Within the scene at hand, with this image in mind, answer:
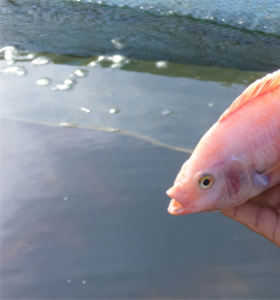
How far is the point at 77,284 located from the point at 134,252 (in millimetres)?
422

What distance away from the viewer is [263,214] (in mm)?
2002

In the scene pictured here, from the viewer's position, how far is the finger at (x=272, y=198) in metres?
2.03

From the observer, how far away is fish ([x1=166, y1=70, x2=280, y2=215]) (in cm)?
162

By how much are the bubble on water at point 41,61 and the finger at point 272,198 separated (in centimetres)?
324

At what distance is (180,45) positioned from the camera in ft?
14.4

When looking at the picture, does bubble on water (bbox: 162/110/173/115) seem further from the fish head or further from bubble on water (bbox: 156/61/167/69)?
the fish head

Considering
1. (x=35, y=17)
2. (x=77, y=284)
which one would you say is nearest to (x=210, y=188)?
(x=77, y=284)

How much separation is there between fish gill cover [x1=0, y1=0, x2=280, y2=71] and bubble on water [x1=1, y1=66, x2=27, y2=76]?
0.50 metres

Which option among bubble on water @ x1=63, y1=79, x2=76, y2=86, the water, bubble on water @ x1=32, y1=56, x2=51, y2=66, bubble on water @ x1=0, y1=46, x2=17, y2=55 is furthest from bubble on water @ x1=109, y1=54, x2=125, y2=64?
bubble on water @ x1=0, y1=46, x2=17, y2=55

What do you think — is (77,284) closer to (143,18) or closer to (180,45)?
(180,45)

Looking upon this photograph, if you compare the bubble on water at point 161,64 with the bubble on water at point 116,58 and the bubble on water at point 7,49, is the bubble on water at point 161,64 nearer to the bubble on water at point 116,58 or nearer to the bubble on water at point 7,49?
the bubble on water at point 116,58

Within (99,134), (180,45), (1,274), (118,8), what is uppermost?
(118,8)

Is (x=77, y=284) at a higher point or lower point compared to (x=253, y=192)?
lower

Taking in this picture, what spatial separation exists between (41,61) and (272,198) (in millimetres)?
3368
